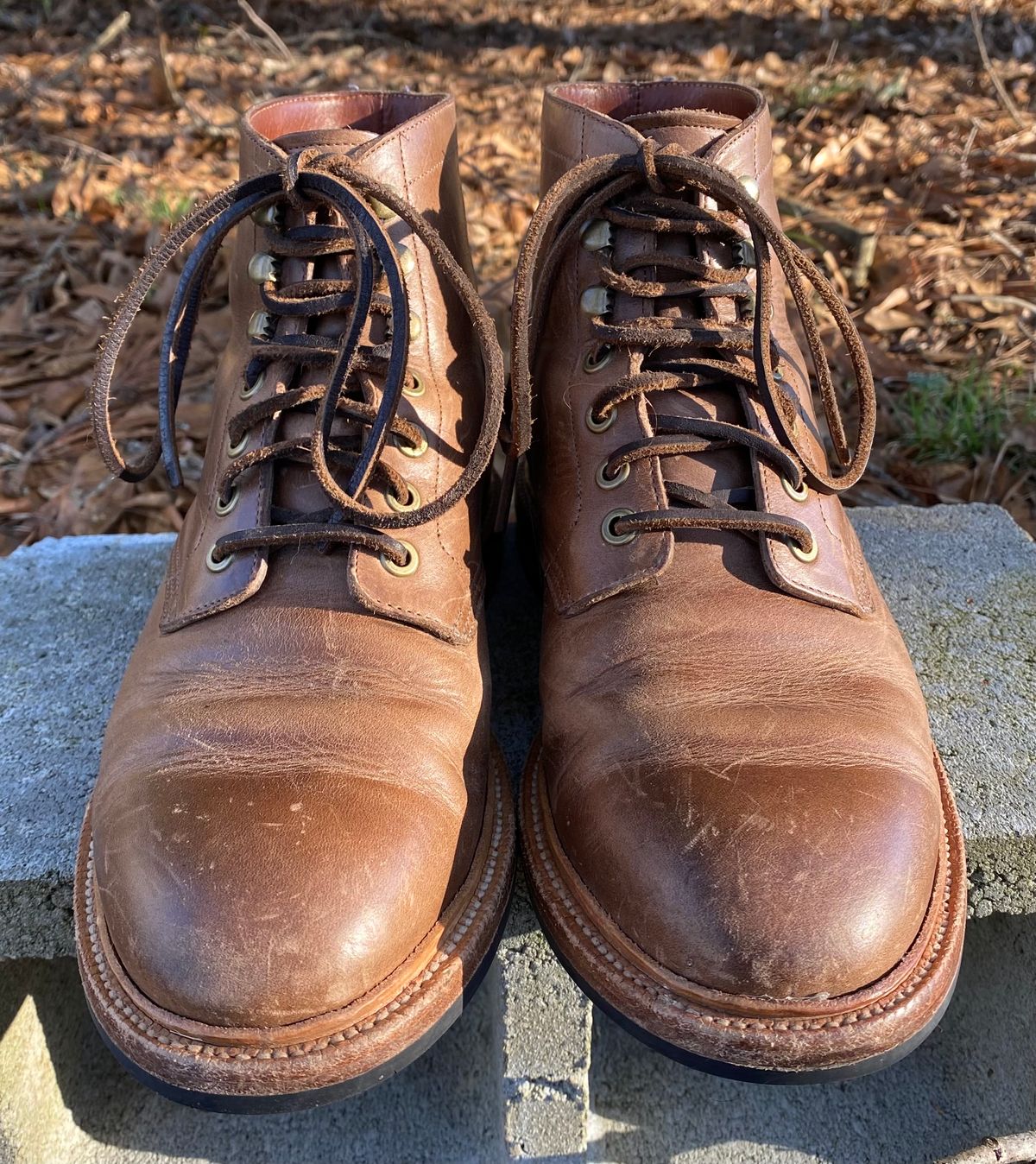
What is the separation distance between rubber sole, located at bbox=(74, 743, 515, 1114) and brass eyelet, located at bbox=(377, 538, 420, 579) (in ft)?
1.32

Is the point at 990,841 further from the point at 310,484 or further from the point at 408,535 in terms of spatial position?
the point at 310,484

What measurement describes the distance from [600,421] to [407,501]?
0.32 m

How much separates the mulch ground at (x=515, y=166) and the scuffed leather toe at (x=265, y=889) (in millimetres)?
1455

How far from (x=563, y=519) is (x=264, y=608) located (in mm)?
458

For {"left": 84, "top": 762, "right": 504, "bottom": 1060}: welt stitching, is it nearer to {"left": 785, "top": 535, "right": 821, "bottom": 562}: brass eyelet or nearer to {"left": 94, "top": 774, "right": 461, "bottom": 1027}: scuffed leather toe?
{"left": 94, "top": 774, "right": 461, "bottom": 1027}: scuffed leather toe

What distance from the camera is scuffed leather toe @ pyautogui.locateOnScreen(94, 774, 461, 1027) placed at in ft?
3.17

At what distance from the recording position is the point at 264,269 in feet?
4.64

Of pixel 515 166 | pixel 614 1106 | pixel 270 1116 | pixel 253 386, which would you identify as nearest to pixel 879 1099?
pixel 614 1106

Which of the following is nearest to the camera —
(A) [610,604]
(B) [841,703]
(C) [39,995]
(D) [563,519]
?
(B) [841,703]

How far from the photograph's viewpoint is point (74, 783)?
1431mm

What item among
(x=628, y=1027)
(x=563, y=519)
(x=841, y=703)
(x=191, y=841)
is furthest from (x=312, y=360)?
(x=628, y=1027)

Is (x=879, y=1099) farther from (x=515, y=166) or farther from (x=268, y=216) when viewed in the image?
(x=515, y=166)

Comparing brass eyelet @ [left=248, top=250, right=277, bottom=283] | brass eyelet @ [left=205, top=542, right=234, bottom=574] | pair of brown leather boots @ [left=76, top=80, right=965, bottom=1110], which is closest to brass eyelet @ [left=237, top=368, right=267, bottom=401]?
pair of brown leather boots @ [left=76, top=80, right=965, bottom=1110]

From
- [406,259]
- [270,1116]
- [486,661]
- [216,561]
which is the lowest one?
[270,1116]
